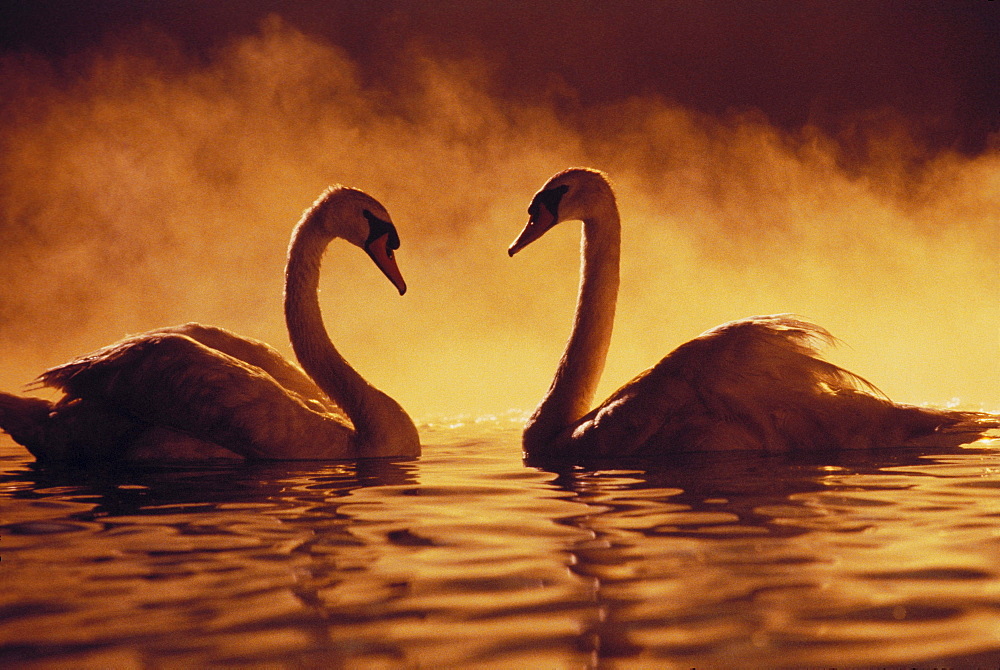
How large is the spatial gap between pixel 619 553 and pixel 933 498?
5.49 ft

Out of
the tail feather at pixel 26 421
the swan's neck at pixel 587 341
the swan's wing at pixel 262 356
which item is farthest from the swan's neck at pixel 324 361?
the tail feather at pixel 26 421

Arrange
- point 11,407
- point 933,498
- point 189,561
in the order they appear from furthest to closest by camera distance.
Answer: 1. point 11,407
2. point 933,498
3. point 189,561

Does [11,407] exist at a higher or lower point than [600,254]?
lower

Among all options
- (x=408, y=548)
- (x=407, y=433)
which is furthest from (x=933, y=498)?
(x=407, y=433)

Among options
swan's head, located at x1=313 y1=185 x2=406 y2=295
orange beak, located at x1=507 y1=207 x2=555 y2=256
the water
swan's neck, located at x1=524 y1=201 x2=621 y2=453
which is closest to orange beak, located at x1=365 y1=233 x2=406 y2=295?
swan's head, located at x1=313 y1=185 x2=406 y2=295

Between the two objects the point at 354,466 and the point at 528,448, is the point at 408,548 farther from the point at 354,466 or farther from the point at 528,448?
the point at 528,448

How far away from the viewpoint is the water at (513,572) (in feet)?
7.50

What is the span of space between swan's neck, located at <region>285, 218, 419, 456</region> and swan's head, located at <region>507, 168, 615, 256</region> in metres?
1.21

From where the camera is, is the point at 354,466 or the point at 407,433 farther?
the point at 407,433

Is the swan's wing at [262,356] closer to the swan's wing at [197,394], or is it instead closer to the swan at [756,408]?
the swan's wing at [197,394]

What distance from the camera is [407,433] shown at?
6.54 metres

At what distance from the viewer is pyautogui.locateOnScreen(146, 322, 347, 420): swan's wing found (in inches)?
267

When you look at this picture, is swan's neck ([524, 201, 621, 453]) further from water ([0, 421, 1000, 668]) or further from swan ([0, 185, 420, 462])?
water ([0, 421, 1000, 668])

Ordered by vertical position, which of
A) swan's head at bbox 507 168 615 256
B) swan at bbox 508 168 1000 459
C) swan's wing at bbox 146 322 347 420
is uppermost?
swan's head at bbox 507 168 615 256
